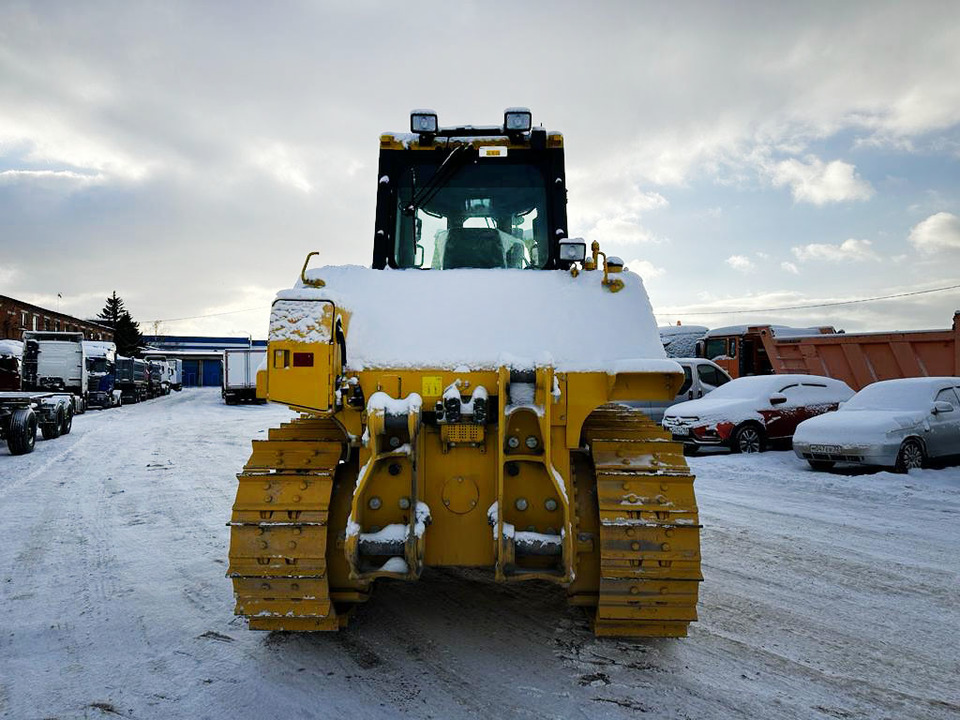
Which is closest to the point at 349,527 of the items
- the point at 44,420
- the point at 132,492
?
the point at 132,492

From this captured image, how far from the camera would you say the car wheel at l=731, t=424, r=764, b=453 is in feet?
41.0

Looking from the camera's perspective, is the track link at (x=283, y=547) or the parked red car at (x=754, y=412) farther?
the parked red car at (x=754, y=412)

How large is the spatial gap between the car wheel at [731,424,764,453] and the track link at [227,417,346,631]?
1052 centimetres

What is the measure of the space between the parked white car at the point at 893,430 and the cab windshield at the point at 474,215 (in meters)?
7.53

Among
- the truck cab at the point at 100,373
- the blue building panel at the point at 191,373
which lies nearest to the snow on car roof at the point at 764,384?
the truck cab at the point at 100,373

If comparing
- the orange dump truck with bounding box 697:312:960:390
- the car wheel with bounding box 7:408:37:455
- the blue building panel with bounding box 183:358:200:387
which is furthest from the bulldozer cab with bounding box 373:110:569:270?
the blue building panel with bounding box 183:358:200:387

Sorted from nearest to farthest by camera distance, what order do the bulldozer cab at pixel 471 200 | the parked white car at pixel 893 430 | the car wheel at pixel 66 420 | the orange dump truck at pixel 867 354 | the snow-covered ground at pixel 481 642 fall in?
the snow-covered ground at pixel 481 642 < the bulldozer cab at pixel 471 200 < the parked white car at pixel 893 430 < the orange dump truck at pixel 867 354 < the car wheel at pixel 66 420

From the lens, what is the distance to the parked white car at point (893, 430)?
1015 cm

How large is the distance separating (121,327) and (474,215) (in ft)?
264

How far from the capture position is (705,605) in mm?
4508

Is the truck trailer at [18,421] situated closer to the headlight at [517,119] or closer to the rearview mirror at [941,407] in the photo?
the headlight at [517,119]

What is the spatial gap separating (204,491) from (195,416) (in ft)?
58.2

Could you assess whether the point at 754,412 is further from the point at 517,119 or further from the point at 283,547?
the point at 283,547

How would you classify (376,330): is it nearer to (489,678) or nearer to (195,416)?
(489,678)
